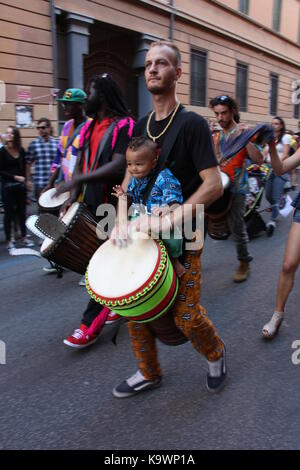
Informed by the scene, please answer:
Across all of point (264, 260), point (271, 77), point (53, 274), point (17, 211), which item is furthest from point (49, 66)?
point (271, 77)

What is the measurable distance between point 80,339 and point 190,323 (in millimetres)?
1158

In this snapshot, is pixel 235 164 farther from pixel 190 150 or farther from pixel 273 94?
pixel 273 94

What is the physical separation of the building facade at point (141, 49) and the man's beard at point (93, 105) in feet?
21.2

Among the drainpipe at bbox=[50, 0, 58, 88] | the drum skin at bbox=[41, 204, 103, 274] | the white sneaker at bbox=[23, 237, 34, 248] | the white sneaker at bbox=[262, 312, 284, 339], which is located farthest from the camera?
the drainpipe at bbox=[50, 0, 58, 88]

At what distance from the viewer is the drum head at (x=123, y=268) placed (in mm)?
1858

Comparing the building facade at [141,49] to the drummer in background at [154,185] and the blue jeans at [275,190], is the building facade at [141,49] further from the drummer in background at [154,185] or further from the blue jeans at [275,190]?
the drummer in background at [154,185]

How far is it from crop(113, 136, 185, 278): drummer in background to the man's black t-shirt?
0.08m

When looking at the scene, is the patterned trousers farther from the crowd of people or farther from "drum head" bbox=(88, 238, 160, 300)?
"drum head" bbox=(88, 238, 160, 300)

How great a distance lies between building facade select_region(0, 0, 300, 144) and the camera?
9.01 metres

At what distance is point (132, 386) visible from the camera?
2.47 meters

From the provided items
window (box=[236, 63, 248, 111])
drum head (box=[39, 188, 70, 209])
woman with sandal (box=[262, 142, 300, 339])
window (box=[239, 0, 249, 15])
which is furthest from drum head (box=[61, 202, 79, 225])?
window (box=[239, 0, 249, 15])

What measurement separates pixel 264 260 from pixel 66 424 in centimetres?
359

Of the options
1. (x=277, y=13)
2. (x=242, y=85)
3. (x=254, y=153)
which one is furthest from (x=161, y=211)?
(x=277, y=13)

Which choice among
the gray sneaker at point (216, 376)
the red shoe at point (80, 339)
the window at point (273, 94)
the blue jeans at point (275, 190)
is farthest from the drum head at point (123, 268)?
the window at point (273, 94)
